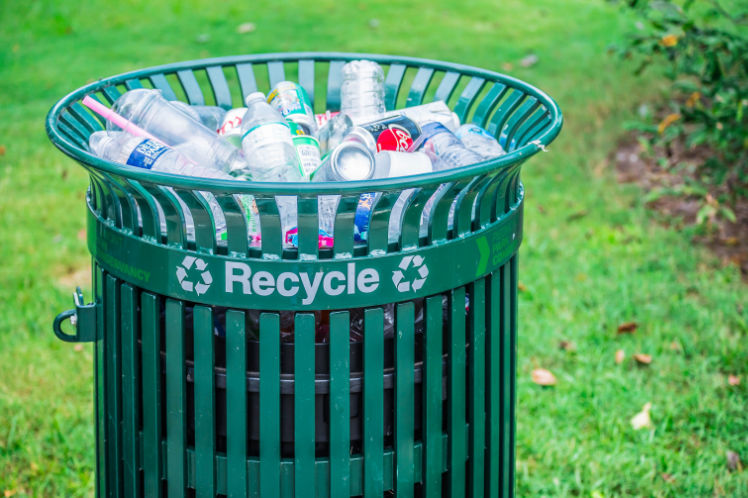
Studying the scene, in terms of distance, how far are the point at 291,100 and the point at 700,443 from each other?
1.92m

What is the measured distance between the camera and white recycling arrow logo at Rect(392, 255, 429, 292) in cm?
175

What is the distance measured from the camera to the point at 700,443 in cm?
319

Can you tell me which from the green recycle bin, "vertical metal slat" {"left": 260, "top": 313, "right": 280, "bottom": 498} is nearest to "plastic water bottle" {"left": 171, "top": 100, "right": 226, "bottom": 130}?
the green recycle bin

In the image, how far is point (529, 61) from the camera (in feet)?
24.4

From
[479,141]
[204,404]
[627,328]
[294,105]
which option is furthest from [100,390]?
[627,328]

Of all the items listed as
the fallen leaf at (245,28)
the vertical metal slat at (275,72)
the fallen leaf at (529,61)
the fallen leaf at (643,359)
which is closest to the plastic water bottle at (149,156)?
the vertical metal slat at (275,72)

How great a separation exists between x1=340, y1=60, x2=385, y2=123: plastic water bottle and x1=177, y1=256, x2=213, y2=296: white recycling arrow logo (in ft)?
3.00

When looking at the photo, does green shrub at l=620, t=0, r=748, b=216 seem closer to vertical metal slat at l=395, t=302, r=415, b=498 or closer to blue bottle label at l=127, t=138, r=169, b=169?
vertical metal slat at l=395, t=302, r=415, b=498

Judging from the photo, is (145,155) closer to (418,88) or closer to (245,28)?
(418,88)

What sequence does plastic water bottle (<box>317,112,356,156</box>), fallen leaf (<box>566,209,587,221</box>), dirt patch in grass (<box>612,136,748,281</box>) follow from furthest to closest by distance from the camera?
fallen leaf (<box>566,209,587,221</box>) < dirt patch in grass (<box>612,136,748,281</box>) < plastic water bottle (<box>317,112,356,156</box>)

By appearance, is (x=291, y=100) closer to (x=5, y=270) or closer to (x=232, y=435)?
(x=232, y=435)

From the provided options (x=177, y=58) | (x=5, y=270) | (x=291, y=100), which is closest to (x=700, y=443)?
(x=291, y=100)

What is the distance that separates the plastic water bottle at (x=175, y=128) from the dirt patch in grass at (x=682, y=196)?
3015mm

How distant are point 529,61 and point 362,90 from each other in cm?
516
